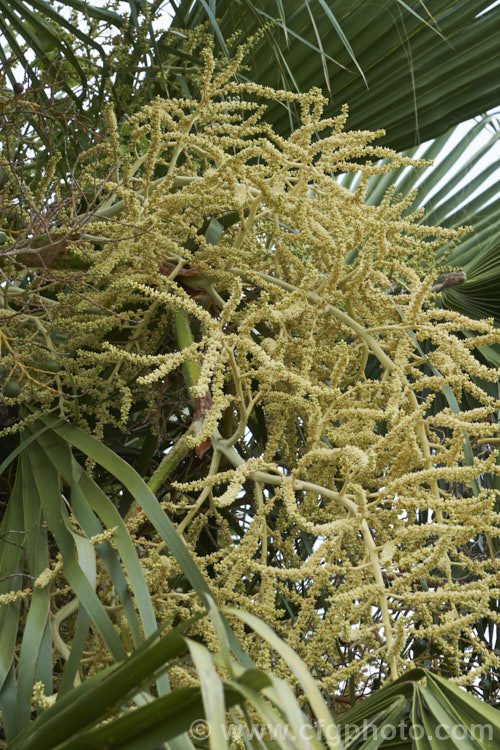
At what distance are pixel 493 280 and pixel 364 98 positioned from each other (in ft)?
1.79

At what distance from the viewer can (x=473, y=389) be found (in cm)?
117

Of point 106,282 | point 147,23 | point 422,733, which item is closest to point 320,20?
point 147,23

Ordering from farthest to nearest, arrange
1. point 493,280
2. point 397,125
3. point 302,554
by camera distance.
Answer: point 397,125 → point 493,280 → point 302,554

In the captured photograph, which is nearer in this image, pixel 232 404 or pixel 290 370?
pixel 290 370

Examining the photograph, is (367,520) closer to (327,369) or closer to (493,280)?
(327,369)

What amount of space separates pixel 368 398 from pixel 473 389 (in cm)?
16

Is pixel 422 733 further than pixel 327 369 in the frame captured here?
No

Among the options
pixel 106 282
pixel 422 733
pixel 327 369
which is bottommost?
pixel 422 733

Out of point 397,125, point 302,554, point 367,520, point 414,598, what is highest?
point 397,125

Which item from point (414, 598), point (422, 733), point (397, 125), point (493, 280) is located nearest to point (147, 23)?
point (397, 125)

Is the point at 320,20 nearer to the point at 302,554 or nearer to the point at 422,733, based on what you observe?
the point at 302,554

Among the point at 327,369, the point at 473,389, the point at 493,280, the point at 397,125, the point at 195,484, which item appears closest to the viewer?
the point at 195,484

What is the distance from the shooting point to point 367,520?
1028mm

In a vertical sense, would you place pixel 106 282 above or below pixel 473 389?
above
